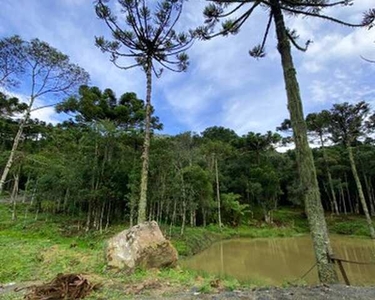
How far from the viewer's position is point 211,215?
2327 cm

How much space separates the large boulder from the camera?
4.94 metres

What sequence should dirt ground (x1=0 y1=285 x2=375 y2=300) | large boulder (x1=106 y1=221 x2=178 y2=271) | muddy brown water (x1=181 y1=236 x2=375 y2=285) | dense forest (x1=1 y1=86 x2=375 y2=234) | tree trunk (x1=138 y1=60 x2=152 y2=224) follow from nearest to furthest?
dirt ground (x1=0 y1=285 x2=375 y2=300) → large boulder (x1=106 y1=221 x2=178 y2=271) → tree trunk (x1=138 y1=60 x2=152 y2=224) → muddy brown water (x1=181 y1=236 x2=375 y2=285) → dense forest (x1=1 y1=86 x2=375 y2=234)

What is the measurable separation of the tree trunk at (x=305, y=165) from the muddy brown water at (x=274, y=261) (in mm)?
2961

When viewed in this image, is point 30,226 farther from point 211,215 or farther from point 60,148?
point 211,215

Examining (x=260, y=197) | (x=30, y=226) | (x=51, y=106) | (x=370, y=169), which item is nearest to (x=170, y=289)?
(x=51, y=106)

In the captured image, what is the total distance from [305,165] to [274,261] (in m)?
9.23

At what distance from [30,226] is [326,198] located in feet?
97.2

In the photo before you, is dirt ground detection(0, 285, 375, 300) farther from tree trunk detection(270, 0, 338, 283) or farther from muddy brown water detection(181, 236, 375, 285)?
muddy brown water detection(181, 236, 375, 285)

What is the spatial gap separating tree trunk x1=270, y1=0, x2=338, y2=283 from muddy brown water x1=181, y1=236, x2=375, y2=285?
2.96 m

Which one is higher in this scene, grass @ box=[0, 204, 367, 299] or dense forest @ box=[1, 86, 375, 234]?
dense forest @ box=[1, 86, 375, 234]

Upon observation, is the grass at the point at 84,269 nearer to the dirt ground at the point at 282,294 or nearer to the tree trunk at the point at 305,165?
the dirt ground at the point at 282,294

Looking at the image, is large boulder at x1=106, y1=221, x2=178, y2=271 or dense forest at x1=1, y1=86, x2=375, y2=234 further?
dense forest at x1=1, y1=86, x2=375, y2=234

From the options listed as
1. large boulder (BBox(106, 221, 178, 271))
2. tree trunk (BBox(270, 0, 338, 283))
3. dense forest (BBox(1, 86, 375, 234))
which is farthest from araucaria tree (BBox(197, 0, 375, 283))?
dense forest (BBox(1, 86, 375, 234))

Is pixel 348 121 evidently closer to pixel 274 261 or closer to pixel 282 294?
pixel 274 261
